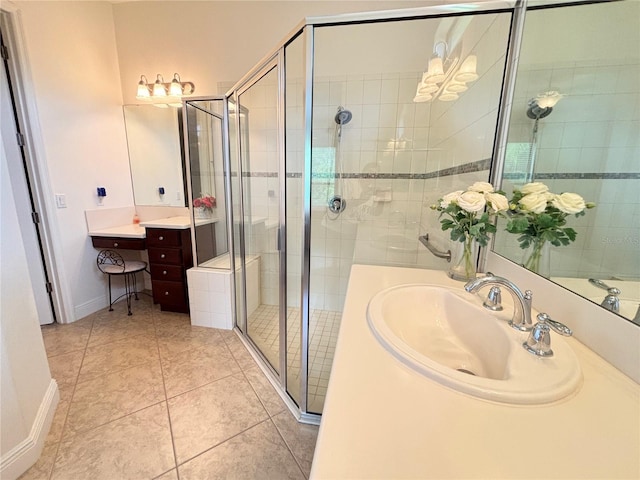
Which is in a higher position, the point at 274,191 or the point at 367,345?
the point at 274,191

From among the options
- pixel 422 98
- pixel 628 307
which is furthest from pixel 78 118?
pixel 628 307

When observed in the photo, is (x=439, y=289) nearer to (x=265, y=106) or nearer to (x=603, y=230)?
(x=603, y=230)

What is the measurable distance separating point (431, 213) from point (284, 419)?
158 centimetres

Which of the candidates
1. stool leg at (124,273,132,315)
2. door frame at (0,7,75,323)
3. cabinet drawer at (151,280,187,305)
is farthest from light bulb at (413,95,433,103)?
stool leg at (124,273,132,315)

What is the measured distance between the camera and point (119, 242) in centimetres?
244

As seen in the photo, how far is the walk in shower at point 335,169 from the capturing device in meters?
1.47

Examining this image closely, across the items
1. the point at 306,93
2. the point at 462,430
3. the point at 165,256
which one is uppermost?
the point at 306,93

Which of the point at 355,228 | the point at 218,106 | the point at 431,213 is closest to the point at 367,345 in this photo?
the point at 431,213

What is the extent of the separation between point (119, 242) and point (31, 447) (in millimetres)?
1644

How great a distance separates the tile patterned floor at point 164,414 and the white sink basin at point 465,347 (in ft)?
2.90

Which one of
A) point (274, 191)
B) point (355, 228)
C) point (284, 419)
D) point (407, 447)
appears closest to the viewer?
point (407, 447)

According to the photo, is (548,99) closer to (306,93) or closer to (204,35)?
(306,93)

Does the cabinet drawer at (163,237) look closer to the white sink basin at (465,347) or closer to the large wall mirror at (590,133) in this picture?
the white sink basin at (465,347)

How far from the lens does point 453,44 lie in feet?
5.39
